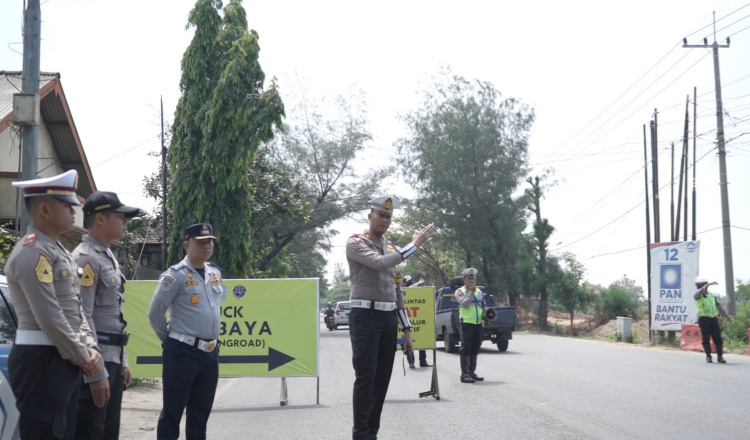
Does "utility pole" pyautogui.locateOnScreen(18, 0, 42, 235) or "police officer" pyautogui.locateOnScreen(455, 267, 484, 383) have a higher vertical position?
"utility pole" pyautogui.locateOnScreen(18, 0, 42, 235)

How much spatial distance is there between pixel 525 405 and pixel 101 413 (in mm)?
→ 6475

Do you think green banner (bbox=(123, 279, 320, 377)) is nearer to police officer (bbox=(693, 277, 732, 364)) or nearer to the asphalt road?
the asphalt road

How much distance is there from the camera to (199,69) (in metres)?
25.3

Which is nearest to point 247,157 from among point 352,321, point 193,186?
point 193,186

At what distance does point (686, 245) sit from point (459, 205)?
25.1 metres

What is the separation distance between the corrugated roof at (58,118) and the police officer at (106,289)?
17.9 metres

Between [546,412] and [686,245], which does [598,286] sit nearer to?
[686,245]

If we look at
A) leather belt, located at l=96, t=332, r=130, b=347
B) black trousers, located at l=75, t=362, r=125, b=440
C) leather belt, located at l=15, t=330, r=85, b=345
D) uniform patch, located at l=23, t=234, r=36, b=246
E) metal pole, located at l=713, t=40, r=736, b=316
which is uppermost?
metal pole, located at l=713, t=40, r=736, b=316

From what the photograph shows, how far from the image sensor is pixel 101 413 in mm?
4641

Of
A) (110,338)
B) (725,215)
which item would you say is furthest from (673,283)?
(110,338)

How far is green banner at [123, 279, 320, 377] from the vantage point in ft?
36.9

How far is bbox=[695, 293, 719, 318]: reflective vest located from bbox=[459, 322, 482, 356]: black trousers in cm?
641

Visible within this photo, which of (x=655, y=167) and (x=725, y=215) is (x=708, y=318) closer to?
(x=725, y=215)

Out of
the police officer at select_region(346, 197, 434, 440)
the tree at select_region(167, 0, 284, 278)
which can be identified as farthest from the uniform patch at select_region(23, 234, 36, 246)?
the tree at select_region(167, 0, 284, 278)
